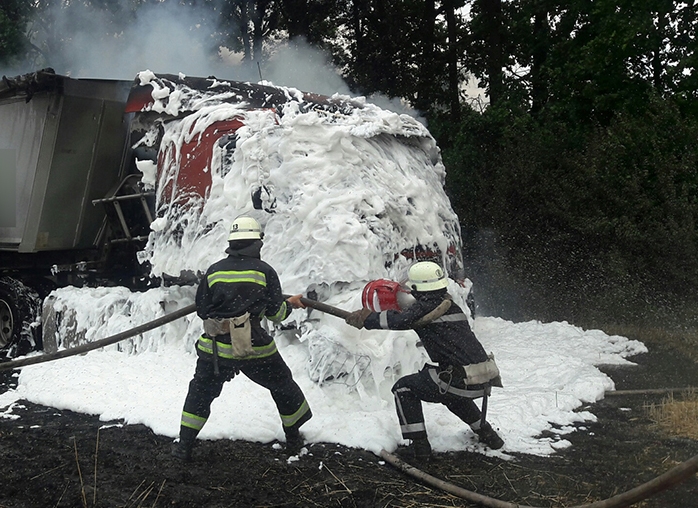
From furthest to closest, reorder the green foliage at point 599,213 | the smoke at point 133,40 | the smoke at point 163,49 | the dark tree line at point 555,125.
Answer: the smoke at point 133,40 → the smoke at point 163,49 → the dark tree line at point 555,125 → the green foliage at point 599,213

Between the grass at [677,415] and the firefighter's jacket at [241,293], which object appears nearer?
the firefighter's jacket at [241,293]

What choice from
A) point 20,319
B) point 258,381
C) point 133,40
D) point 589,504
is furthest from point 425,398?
point 133,40

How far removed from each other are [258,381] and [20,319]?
3.81m

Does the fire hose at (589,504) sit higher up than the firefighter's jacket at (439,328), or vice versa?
the firefighter's jacket at (439,328)

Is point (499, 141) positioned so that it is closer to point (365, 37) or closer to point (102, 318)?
point (365, 37)

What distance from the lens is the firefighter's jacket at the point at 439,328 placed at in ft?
14.5

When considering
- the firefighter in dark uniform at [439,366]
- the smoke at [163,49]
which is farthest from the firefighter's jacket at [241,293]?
the smoke at [163,49]

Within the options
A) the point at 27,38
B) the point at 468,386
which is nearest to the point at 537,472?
the point at 468,386

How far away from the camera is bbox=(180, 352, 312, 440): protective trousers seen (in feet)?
14.6

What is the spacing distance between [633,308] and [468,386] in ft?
18.4

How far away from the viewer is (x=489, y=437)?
451 centimetres

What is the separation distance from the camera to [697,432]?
4.79m

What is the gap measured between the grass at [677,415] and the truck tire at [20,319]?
18.8 ft

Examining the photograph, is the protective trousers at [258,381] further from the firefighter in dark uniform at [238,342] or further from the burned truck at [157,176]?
the burned truck at [157,176]
